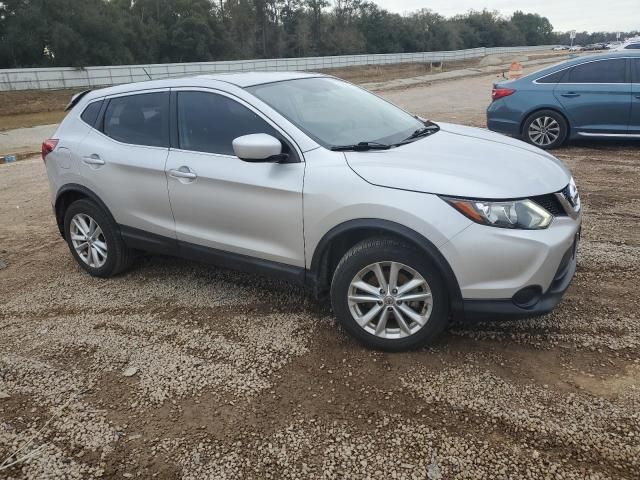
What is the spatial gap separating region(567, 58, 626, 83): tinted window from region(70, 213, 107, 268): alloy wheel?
775cm

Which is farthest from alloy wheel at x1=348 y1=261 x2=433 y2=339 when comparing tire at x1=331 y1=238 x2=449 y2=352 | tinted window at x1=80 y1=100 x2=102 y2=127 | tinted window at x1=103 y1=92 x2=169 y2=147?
tinted window at x1=80 y1=100 x2=102 y2=127

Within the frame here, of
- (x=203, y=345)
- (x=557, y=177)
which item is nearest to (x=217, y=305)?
(x=203, y=345)

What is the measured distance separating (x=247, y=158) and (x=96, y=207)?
74.5 inches

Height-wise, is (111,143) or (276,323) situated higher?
(111,143)

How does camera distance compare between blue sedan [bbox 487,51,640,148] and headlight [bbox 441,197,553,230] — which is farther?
blue sedan [bbox 487,51,640,148]

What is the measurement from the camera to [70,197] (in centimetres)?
482

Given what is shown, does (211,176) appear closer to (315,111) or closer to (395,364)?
(315,111)

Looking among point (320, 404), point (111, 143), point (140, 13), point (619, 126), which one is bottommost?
point (320, 404)

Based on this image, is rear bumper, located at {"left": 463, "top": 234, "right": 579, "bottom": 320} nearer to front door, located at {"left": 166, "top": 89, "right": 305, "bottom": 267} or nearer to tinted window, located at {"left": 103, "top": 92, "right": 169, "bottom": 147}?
front door, located at {"left": 166, "top": 89, "right": 305, "bottom": 267}

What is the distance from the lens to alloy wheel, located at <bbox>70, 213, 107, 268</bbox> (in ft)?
15.4

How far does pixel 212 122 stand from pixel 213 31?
63.1 meters

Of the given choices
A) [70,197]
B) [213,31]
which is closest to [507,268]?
[70,197]

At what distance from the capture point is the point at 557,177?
3.39 meters

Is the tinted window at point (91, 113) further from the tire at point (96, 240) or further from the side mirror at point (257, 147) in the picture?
the side mirror at point (257, 147)
